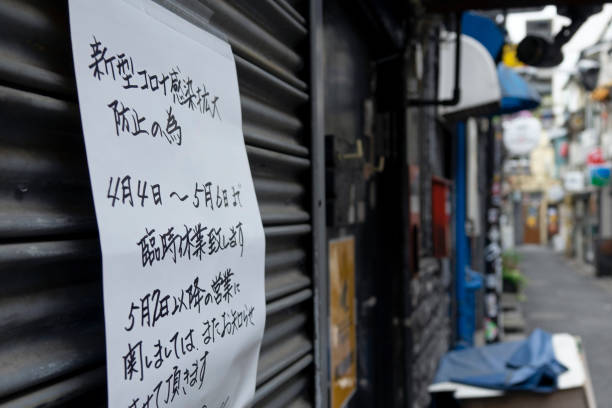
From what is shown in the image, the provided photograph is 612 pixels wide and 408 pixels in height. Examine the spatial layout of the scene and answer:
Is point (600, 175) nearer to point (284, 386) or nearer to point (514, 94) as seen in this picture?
point (514, 94)

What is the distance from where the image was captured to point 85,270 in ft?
3.02

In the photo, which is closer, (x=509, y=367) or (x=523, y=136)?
(x=509, y=367)

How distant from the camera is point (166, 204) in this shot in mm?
941

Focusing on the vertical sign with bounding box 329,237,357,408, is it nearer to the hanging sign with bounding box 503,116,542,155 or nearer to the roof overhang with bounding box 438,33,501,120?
the roof overhang with bounding box 438,33,501,120

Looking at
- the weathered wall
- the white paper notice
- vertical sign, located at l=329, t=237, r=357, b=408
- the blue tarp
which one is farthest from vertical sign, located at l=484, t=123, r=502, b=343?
the white paper notice

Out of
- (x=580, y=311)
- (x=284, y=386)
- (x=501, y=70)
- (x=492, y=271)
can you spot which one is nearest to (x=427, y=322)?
(x=501, y=70)

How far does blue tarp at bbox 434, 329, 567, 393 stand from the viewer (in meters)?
3.17

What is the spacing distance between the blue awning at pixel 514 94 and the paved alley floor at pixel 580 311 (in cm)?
385

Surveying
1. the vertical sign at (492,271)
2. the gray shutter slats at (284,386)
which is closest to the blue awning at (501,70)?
the vertical sign at (492,271)

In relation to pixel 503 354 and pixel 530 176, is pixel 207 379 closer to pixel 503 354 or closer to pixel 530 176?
pixel 503 354

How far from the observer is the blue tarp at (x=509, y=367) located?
10.4ft

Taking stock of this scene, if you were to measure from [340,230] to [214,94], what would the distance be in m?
1.72

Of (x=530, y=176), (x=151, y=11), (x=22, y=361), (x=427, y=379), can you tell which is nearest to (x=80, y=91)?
(x=151, y=11)

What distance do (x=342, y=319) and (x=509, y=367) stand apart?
131cm
